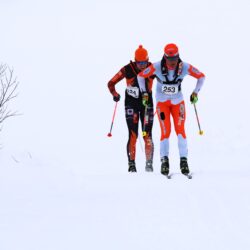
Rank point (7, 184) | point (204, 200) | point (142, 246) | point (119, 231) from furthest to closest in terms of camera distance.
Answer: point (7, 184) < point (204, 200) < point (119, 231) < point (142, 246)

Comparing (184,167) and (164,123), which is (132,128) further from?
(184,167)

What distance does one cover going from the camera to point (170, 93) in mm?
8008

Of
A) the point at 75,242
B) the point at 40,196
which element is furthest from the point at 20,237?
the point at 40,196

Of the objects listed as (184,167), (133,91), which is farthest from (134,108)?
(184,167)

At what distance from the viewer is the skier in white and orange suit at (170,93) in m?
7.73

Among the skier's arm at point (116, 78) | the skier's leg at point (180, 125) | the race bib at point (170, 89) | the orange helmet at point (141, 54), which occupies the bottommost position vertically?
the skier's leg at point (180, 125)

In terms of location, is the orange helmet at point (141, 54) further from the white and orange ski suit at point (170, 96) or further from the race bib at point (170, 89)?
the race bib at point (170, 89)

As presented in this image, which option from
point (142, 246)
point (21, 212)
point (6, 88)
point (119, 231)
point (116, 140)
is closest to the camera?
point (142, 246)

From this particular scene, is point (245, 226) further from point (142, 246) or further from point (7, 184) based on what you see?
point (7, 184)

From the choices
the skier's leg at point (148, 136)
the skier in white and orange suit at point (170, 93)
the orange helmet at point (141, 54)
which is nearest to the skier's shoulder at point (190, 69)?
the skier in white and orange suit at point (170, 93)

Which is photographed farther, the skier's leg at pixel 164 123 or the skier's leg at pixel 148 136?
the skier's leg at pixel 148 136

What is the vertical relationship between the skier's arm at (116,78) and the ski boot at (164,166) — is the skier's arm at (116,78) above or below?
above

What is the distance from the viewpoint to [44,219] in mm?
4285

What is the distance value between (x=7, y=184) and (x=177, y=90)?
3.45 m
